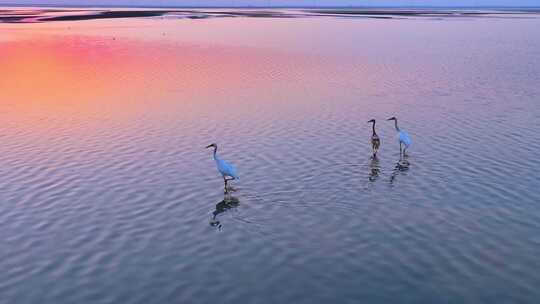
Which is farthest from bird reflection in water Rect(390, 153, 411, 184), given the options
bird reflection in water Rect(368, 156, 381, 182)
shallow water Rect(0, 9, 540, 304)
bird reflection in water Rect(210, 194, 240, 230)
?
bird reflection in water Rect(210, 194, 240, 230)

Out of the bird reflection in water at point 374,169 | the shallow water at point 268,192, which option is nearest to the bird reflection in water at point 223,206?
the shallow water at point 268,192

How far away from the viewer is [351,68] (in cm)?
4759

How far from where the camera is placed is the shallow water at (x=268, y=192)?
44.8 ft

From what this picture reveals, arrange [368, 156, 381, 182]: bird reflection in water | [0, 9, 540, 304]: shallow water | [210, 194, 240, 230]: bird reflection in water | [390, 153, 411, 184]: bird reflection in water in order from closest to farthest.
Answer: [0, 9, 540, 304]: shallow water, [210, 194, 240, 230]: bird reflection in water, [368, 156, 381, 182]: bird reflection in water, [390, 153, 411, 184]: bird reflection in water

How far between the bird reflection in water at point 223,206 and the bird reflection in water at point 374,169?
5.29 m

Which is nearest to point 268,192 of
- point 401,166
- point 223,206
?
point 223,206

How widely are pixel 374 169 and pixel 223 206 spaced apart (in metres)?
6.73

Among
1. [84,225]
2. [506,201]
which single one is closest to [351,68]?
[506,201]

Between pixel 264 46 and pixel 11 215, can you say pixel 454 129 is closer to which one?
pixel 11 215

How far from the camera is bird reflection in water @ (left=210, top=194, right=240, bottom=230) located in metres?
17.1

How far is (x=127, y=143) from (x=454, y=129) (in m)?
15.6

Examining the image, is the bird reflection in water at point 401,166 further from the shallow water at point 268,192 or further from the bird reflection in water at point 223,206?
the bird reflection in water at point 223,206

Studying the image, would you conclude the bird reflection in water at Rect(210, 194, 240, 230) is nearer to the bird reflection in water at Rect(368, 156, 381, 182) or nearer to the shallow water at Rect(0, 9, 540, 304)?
the shallow water at Rect(0, 9, 540, 304)

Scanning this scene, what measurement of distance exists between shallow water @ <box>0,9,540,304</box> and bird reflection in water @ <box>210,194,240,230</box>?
120 mm
